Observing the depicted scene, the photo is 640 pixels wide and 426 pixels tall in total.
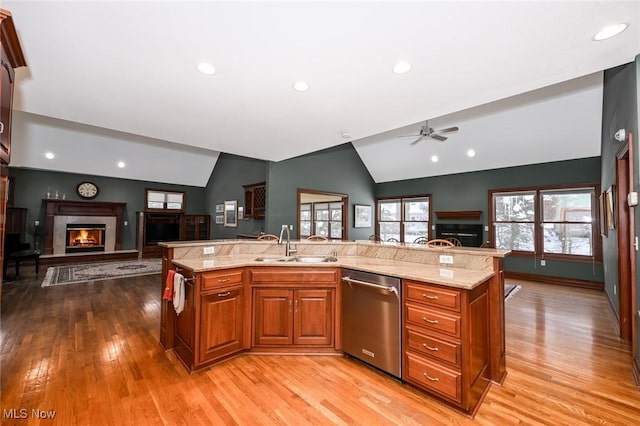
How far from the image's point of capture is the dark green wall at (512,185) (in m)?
5.65

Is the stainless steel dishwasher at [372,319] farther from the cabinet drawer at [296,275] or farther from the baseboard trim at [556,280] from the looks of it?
the baseboard trim at [556,280]

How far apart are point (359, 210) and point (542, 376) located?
6.35 meters

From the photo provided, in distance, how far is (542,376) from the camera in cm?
241

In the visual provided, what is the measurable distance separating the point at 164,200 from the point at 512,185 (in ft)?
33.5

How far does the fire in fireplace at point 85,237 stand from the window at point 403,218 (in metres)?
8.57

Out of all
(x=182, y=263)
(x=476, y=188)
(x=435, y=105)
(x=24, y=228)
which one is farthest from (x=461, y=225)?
(x=24, y=228)

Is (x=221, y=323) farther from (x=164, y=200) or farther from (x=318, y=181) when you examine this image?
(x=164, y=200)

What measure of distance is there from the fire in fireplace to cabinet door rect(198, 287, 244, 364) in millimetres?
8126

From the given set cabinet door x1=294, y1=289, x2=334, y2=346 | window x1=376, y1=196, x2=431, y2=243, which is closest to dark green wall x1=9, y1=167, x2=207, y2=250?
window x1=376, y1=196, x2=431, y2=243

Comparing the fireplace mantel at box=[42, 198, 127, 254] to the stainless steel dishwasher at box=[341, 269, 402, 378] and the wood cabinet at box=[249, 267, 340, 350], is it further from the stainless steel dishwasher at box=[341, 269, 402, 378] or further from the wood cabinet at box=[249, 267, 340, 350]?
the stainless steel dishwasher at box=[341, 269, 402, 378]

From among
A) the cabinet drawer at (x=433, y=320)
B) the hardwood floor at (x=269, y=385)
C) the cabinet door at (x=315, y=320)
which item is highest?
the cabinet drawer at (x=433, y=320)

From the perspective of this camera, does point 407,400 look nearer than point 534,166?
Yes

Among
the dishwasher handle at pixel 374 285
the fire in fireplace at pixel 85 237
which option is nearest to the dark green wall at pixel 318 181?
the dishwasher handle at pixel 374 285

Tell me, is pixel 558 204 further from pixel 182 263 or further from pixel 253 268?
pixel 182 263
